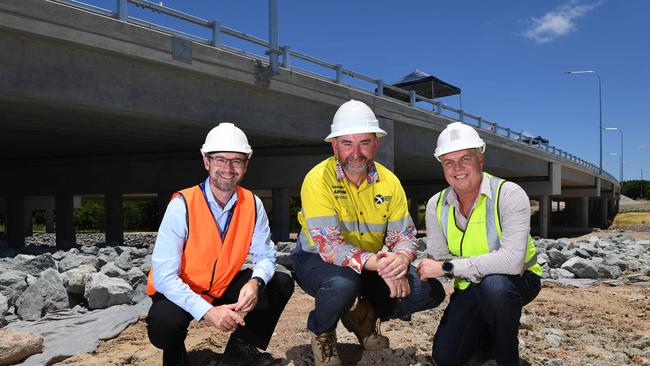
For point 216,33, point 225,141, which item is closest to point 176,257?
point 225,141

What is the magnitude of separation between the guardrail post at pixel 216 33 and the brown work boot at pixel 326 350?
8.25 m

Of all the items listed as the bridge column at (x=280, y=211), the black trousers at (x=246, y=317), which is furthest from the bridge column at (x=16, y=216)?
the black trousers at (x=246, y=317)

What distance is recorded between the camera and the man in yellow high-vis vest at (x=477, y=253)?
10.0 feet

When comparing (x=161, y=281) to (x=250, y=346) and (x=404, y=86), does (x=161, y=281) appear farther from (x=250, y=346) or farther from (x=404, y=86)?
(x=404, y=86)

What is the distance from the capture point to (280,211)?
53.4 ft

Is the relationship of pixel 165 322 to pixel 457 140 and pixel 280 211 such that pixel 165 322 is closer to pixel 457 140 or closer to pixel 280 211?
pixel 457 140

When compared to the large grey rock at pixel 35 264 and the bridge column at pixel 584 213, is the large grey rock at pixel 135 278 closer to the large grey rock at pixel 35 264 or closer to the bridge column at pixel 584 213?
the large grey rock at pixel 35 264

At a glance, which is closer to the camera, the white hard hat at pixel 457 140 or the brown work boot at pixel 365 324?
the white hard hat at pixel 457 140

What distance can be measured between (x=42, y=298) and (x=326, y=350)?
3.58 metres

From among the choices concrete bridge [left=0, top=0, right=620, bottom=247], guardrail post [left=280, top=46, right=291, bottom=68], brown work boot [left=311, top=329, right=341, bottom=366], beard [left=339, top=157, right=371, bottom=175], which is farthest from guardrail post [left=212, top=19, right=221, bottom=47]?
brown work boot [left=311, top=329, right=341, bottom=366]

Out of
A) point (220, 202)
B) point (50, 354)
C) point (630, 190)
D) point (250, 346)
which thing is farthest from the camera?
point (630, 190)

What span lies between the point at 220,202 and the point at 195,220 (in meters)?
0.23

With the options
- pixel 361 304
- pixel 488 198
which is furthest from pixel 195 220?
pixel 488 198

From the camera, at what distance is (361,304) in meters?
3.55
